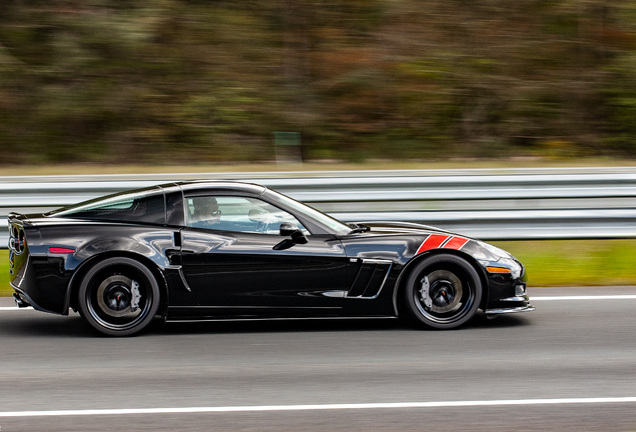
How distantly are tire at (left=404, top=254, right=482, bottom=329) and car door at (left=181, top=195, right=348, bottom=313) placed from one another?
0.55m

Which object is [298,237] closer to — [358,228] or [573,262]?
[358,228]

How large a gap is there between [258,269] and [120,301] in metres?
1.06

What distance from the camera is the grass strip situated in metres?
7.96

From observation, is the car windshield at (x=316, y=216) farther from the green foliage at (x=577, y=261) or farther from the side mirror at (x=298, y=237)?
the green foliage at (x=577, y=261)

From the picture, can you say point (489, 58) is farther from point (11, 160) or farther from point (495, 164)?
point (11, 160)

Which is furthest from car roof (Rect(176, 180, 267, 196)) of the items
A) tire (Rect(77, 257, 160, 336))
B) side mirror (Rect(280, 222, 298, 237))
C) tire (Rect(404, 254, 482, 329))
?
tire (Rect(404, 254, 482, 329))

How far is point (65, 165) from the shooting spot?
13.1 metres

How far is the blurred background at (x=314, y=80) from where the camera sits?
13523mm

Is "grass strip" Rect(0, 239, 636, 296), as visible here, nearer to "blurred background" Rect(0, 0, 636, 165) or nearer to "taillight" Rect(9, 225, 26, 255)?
"taillight" Rect(9, 225, 26, 255)

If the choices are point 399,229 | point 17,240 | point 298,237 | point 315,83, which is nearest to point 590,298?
point 399,229

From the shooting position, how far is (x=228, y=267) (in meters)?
5.87

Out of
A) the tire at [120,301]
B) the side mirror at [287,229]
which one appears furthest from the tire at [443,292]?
the tire at [120,301]

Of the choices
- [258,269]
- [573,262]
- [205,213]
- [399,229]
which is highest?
[205,213]

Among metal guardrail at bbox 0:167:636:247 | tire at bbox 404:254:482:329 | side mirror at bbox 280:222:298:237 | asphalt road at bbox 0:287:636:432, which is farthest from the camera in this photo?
metal guardrail at bbox 0:167:636:247
